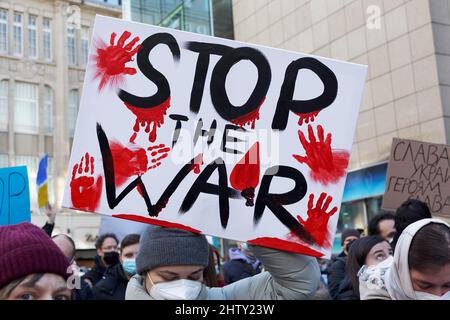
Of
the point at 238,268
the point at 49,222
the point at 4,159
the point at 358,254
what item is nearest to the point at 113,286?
the point at 49,222

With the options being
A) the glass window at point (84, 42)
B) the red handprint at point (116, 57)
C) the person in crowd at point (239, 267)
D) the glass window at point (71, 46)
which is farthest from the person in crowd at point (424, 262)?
the glass window at point (84, 42)

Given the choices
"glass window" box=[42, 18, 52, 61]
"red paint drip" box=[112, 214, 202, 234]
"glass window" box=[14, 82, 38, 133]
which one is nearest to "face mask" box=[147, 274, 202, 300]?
"red paint drip" box=[112, 214, 202, 234]

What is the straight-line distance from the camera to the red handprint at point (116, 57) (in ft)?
8.47

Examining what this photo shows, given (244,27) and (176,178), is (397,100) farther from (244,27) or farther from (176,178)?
(176,178)

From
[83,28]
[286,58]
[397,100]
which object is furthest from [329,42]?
[83,28]

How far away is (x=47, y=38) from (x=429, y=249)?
92.7 feet

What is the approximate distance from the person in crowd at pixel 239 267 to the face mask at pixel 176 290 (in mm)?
3353

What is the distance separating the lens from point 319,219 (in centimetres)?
250

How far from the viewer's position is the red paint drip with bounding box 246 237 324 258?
2.38m

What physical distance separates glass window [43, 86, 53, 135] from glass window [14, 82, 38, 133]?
46 centimetres

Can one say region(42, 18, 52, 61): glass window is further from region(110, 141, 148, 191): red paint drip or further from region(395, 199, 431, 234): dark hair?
region(110, 141, 148, 191): red paint drip

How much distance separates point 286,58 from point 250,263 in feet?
11.6

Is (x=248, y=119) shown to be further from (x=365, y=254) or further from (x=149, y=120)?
(x=365, y=254)

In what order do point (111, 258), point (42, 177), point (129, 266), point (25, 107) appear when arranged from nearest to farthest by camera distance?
1. point (129, 266)
2. point (111, 258)
3. point (42, 177)
4. point (25, 107)
